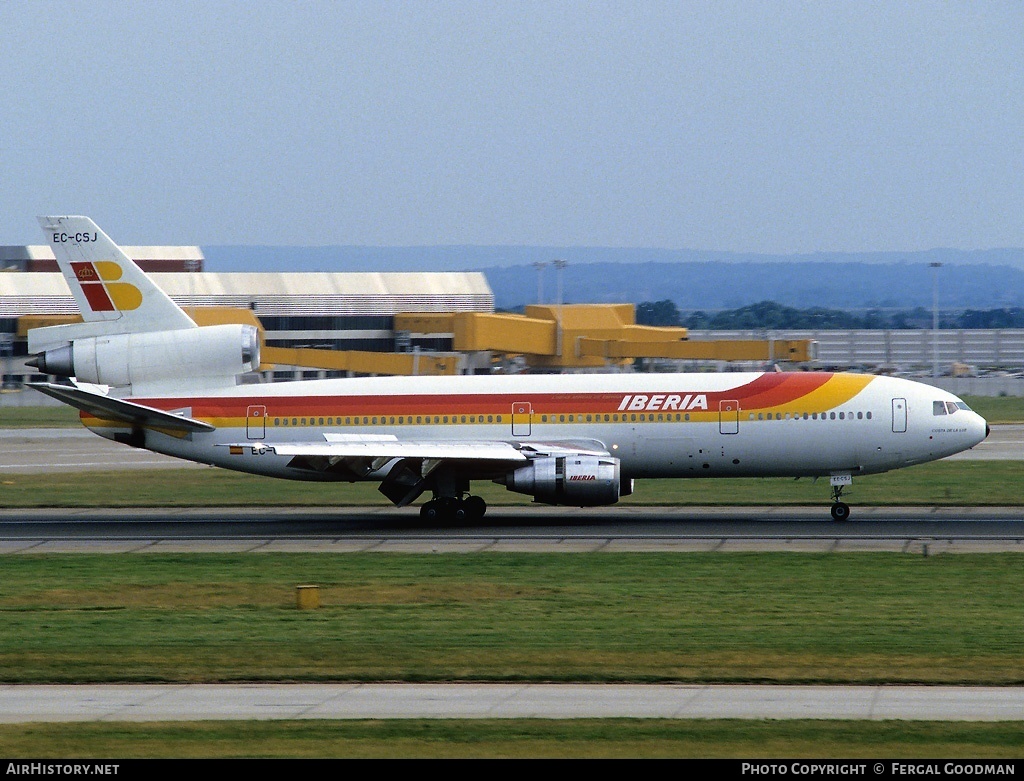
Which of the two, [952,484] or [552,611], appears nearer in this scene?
[552,611]

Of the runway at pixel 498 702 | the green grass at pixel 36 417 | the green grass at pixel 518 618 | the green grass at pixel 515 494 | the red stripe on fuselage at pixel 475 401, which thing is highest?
the red stripe on fuselage at pixel 475 401

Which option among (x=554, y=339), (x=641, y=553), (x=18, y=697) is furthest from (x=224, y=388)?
(x=554, y=339)

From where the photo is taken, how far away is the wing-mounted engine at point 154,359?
3828 centimetres

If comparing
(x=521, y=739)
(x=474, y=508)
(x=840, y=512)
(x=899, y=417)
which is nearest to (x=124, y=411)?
(x=474, y=508)

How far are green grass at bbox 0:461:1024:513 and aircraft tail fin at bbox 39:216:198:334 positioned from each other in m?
8.09

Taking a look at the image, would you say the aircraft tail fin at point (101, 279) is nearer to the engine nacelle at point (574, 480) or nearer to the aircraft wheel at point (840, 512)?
the engine nacelle at point (574, 480)

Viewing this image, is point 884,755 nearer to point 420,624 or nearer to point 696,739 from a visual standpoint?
point 696,739

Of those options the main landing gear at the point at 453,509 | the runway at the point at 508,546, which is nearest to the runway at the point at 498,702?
the runway at the point at 508,546

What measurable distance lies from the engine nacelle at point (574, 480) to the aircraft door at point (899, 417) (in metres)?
8.29

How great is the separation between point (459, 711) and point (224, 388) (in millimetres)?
24317

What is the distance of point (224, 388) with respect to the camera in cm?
3916

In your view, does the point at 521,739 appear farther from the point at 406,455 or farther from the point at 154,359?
the point at 154,359

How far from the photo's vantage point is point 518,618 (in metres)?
23.4

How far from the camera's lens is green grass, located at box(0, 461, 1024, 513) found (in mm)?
42812
